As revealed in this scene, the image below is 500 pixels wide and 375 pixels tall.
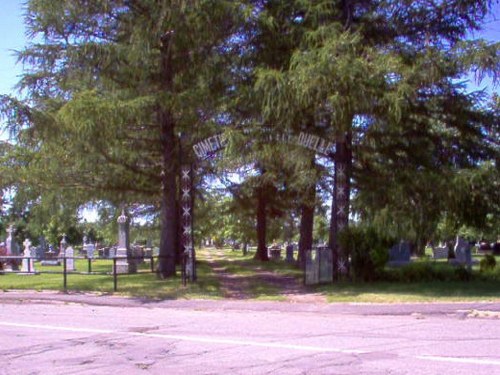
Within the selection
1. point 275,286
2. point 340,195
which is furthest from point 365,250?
point 275,286

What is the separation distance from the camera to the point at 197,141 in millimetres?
21219

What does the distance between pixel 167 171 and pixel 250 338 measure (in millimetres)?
12565

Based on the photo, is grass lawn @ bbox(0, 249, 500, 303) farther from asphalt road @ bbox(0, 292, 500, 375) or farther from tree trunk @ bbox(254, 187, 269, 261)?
tree trunk @ bbox(254, 187, 269, 261)

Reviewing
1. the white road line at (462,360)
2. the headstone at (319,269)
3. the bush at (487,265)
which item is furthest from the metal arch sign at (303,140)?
the white road line at (462,360)

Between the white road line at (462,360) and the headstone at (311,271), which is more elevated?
the headstone at (311,271)

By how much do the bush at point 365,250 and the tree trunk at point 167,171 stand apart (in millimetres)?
5795

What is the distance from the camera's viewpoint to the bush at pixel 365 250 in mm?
18516

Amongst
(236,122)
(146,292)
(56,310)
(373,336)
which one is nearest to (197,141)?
(236,122)

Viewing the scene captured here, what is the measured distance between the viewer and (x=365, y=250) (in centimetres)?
1862

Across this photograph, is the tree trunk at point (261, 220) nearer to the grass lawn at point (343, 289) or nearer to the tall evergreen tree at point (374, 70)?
the grass lawn at point (343, 289)

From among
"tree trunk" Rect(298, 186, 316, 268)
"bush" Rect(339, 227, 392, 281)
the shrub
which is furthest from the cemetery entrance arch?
"tree trunk" Rect(298, 186, 316, 268)

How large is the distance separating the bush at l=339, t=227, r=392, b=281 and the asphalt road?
4131 millimetres

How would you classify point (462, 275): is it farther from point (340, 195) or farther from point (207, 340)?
point (207, 340)

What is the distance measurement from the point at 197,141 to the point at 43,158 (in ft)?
18.6
